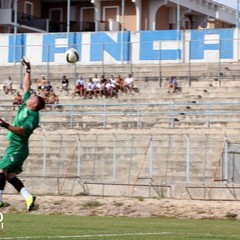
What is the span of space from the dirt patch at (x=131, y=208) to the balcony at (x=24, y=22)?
4092 cm

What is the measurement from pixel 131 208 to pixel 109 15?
42.0m

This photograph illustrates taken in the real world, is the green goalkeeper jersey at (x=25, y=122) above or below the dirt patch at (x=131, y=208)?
above

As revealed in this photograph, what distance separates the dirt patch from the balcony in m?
40.9

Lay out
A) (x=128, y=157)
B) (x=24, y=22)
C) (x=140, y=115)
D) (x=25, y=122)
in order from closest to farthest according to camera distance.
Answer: (x=25, y=122), (x=128, y=157), (x=140, y=115), (x=24, y=22)

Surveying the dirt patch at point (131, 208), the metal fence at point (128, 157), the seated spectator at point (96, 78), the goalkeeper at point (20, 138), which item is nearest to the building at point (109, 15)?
the seated spectator at point (96, 78)

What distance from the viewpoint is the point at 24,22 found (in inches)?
2741

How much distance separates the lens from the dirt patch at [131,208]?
26078 millimetres

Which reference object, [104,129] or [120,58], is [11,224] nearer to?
[104,129]

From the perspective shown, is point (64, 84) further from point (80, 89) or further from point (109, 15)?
point (109, 15)

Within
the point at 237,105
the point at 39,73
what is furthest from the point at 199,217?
the point at 39,73

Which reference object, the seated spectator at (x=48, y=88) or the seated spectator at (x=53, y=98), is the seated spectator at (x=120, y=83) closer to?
the seated spectator at (x=53, y=98)

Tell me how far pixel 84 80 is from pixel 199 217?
942 inches

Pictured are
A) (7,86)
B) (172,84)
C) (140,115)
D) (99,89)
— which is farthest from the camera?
(7,86)

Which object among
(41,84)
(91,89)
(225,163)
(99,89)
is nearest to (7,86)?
(41,84)
